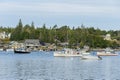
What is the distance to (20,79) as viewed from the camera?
198 feet

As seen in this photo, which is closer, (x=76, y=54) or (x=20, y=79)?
(x=20, y=79)

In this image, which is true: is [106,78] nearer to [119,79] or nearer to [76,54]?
[119,79]

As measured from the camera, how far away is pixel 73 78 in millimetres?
62625

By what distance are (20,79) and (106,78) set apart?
36.8 ft

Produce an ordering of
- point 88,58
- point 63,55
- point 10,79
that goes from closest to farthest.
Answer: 1. point 10,79
2. point 88,58
3. point 63,55

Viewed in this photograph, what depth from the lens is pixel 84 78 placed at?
62875mm

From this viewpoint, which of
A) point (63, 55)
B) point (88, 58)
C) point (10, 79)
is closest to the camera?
point (10, 79)

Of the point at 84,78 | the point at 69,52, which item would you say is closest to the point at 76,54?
the point at 69,52

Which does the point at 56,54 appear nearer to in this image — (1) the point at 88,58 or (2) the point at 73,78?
(1) the point at 88,58

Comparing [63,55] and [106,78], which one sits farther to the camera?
[63,55]

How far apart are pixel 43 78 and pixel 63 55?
→ 3680 inches

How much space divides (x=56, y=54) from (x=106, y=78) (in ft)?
317

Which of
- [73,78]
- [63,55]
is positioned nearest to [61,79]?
[73,78]

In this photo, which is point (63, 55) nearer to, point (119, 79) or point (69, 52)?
point (69, 52)
